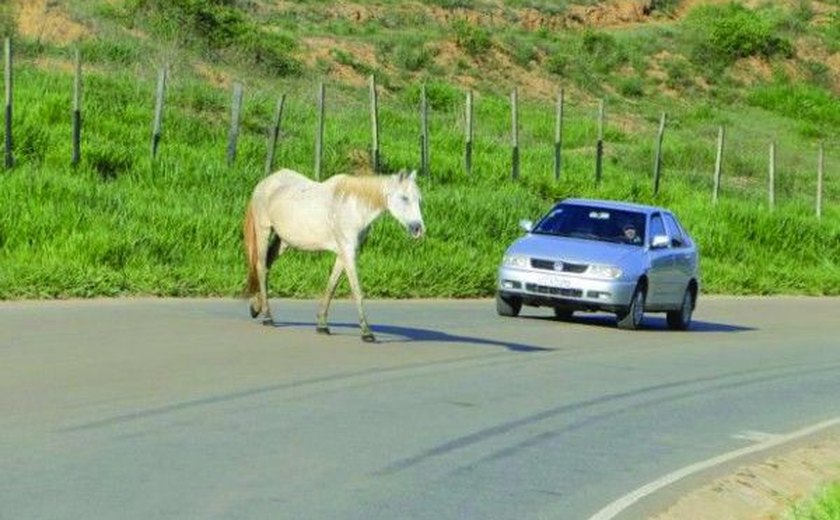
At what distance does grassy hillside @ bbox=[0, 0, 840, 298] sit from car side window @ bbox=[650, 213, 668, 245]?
9.55ft

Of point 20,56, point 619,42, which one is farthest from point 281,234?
point 619,42

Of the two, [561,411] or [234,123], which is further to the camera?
[234,123]

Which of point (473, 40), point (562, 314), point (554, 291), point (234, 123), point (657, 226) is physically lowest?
point (562, 314)

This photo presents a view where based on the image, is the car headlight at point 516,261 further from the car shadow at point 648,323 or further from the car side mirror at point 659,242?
the car side mirror at point 659,242

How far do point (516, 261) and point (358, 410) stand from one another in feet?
33.6

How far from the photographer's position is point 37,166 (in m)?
28.4

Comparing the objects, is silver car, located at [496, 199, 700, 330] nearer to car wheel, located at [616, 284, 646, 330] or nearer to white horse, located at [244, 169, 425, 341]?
car wheel, located at [616, 284, 646, 330]

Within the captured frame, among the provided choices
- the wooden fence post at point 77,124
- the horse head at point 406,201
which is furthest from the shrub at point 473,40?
the horse head at point 406,201

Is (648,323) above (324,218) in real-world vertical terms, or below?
below

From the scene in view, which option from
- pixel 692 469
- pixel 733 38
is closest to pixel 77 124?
pixel 692 469

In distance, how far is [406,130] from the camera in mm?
43500

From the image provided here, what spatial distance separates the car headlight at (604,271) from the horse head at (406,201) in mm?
6003

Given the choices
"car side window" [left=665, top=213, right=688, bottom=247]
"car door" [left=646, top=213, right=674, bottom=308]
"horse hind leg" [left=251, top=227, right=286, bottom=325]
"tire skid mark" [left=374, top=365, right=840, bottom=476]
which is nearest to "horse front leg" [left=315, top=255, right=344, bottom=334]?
"horse hind leg" [left=251, top=227, right=286, bottom=325]

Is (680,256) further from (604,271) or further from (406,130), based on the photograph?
(406,130)
